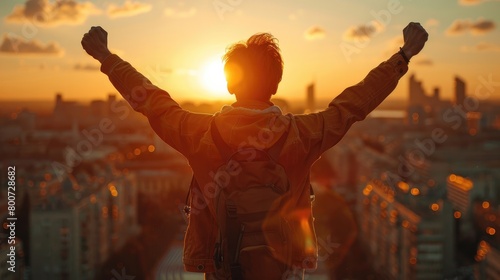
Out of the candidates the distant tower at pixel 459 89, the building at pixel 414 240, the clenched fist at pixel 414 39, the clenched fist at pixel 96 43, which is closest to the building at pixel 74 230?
the building at pixel 414 240

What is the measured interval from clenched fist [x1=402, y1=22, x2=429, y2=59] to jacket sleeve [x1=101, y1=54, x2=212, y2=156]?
0.18 meters

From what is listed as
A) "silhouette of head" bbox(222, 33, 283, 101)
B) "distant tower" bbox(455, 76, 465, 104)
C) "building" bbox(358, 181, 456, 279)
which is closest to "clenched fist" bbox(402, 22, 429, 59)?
"silhouette of head" bbox(222, 33, 283, 101)

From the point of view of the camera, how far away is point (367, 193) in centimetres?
733

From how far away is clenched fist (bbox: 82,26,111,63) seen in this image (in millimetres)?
540

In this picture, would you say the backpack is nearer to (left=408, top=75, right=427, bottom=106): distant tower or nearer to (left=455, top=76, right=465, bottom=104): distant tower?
(left=455, top=76, right=465, bottom=104): distant tower

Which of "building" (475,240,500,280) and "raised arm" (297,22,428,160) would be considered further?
"building" (475,240,500,280)

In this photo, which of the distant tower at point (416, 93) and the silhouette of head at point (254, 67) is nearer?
the silhouette of head at point (254, 67)

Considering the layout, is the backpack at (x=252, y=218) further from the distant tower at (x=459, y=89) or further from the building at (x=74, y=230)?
the distant tower at (x=459, y=89)

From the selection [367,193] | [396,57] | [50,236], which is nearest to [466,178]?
[367,193]

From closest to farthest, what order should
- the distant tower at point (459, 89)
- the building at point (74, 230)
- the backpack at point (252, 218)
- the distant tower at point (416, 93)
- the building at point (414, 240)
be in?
1. the backpack at point (252, 218)
2. the building at point (74, 230)
3. the building at point (414, 240)
4. the distant tower at point (459, 89)
5. the distant tower at point (416, 93)

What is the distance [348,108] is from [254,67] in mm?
83

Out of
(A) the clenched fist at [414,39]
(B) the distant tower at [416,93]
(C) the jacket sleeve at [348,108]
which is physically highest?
(B) the distant tower at [416,93]

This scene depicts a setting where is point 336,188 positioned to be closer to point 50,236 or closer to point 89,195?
point 89,195

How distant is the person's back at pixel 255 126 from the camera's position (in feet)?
1.60
